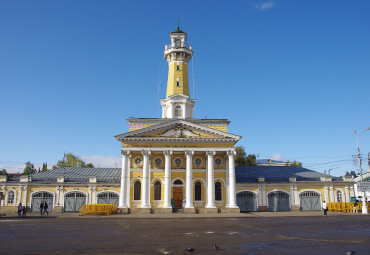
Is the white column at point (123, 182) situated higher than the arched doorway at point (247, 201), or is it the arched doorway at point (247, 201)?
the white column at point (123, 182)

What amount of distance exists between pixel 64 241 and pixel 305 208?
1314 inches

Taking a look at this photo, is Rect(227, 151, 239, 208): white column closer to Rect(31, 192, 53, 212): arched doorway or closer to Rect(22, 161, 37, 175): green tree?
Rect(31, 192, 53, 212): arched doorway

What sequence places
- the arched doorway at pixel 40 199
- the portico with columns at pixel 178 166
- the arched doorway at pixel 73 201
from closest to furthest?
the portico with columns at pixel 178 166 < the arched doorway at pixel 40 199 < the arched doorway at pixel 73 201

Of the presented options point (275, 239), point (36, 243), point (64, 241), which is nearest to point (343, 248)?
point (275, 239)

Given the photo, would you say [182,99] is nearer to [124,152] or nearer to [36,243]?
[124,152]

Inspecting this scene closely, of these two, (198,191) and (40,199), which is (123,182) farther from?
(40,199)

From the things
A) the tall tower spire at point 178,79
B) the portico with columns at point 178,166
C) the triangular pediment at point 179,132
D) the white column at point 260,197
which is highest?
the tall tower spire at point 178,79

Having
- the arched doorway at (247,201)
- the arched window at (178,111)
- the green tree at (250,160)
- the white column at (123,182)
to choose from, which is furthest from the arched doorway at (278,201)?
the green tree at (250,160)

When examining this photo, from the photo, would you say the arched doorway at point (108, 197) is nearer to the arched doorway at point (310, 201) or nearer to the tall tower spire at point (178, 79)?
the tall tower spire at point (178, 79)

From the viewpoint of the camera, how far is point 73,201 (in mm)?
38031

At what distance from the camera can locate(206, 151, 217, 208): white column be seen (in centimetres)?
3391

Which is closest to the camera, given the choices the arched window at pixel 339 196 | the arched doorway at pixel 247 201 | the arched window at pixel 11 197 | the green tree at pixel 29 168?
the arched window at pixel 11 197

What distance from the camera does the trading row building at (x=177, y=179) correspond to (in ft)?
113

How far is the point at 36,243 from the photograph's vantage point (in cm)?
1233
